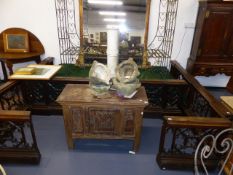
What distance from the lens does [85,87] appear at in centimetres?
212

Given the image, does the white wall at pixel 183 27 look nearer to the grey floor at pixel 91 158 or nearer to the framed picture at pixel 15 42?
the grey floor at pixel 91 158

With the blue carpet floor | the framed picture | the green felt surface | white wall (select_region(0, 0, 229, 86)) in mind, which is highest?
white wall (select_region(0, 0, 229, 86))

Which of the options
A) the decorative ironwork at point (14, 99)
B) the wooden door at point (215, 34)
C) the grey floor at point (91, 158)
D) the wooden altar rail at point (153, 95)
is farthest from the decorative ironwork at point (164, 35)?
the decorative ironwork at point (14, 99)

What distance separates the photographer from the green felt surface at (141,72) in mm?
2871

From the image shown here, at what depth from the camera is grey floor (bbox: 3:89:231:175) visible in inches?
73.2

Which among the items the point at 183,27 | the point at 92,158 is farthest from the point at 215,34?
the point at 92,158

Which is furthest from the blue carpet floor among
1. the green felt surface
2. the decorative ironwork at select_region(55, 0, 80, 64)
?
the decorative ironwork at select_region(55, 0, 80, 64)

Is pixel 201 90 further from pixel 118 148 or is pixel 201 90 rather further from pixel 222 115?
pixel 118 148

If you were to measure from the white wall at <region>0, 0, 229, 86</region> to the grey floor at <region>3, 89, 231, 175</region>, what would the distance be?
1662 millimetres

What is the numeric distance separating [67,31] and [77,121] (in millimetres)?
1895

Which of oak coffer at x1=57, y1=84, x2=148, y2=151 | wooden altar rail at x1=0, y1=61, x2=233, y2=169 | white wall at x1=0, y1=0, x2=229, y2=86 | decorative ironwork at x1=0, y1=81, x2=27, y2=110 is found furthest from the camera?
white wall at x1=0, y1=0, x2=229, y2=86

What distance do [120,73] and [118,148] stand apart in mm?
822

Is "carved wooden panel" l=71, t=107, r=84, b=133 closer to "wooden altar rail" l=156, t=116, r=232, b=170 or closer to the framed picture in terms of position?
"wooden altar rail" l=156, t=116, r=232, b=170

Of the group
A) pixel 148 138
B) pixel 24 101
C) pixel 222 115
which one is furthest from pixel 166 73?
pixel 24 101
